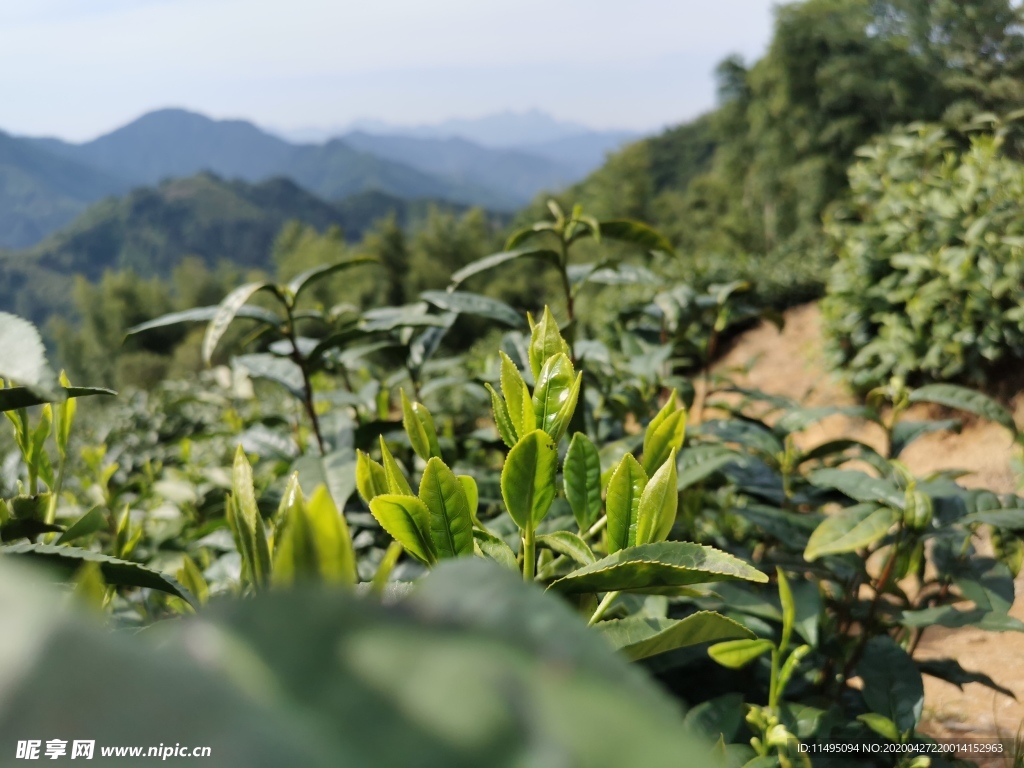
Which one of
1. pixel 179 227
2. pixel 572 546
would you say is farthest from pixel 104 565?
pixel 179 227

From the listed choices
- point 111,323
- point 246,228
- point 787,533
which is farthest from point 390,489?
point 246,228

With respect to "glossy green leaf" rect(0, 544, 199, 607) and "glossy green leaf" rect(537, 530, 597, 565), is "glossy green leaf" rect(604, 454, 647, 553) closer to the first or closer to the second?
"glossy green leaf" rect(537, 530, 597, 565)

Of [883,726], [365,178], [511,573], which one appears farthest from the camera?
[365,178]

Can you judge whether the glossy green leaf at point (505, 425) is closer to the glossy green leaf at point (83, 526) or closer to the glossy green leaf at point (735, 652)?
the glossy green leaf at point (735, 652)

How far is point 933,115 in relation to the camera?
1108 cm

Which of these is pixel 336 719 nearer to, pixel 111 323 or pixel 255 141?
pixel 111 323

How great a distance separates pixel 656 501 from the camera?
54 cm

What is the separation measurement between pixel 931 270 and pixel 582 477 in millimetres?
4568

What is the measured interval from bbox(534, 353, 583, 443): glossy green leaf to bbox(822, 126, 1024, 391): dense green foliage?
4164 millimetres

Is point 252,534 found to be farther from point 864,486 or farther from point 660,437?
point 864,486

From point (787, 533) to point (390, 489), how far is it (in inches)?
31.9

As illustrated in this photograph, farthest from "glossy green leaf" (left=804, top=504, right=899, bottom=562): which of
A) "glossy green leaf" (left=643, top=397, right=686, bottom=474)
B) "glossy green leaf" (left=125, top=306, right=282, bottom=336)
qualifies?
"glossy green leaf" (left=125, top=306, right=282, bottom=336)

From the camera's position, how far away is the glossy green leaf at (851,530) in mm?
896

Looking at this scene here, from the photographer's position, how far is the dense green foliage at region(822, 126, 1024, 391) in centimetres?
386
